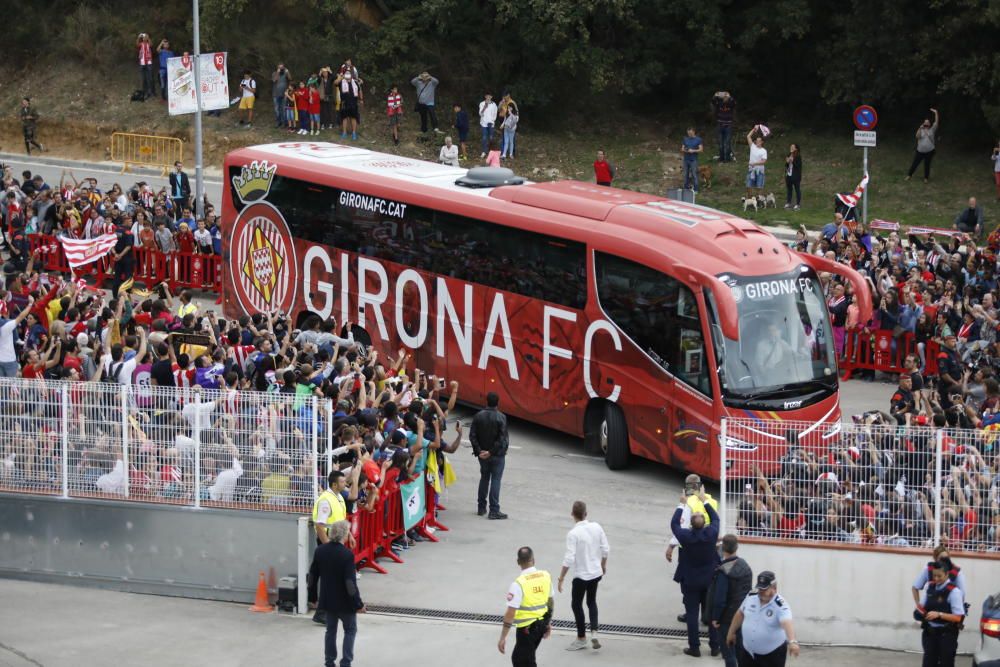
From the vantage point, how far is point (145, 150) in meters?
41.5

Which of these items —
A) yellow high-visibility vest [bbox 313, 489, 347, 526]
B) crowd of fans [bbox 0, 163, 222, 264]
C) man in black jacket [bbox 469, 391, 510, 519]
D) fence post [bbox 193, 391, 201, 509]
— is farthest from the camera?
crowd of fans [bbox 0, 163, 222, 264]

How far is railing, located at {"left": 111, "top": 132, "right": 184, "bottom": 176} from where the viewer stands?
41.0 meters

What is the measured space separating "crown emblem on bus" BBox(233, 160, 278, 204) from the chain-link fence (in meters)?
9.00

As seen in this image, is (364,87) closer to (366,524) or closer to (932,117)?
(932,117)

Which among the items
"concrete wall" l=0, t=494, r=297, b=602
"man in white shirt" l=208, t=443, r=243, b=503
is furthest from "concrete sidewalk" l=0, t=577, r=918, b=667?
"man in white shirt" l=208, t=443, r=243, b=503

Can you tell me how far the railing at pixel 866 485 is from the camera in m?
14.5

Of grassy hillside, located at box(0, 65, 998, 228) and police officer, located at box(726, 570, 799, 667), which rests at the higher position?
grassy hillside, located at box(0, 65, 998, 228)

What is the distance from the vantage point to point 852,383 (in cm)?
2455

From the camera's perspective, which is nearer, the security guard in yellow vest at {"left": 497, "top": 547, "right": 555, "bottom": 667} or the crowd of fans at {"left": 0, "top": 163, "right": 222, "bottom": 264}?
the security guard in yellow vest at {"left": 497, "top": 547, "right": 555, "bottom": 667}

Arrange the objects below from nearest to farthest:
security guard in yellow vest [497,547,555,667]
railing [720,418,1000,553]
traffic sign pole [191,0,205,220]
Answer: security guard in yellow vest [497,547,555,667]
railing [720,418,1000,553]
traffic sign pole [191,0,205,220]

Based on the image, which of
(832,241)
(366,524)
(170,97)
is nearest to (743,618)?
(366,524)

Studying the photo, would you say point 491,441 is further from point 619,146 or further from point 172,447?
point 619,146

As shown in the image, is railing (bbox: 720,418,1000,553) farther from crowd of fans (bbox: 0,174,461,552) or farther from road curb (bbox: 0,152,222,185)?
road curb (bbox: 0,152,222,185)

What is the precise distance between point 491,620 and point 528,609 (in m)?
2.44
